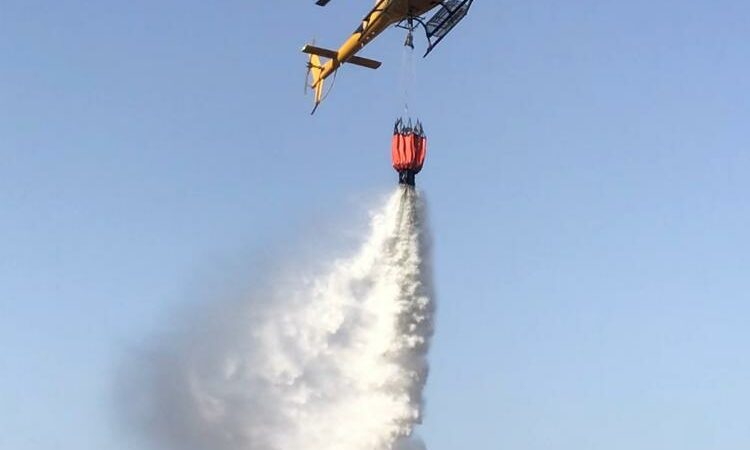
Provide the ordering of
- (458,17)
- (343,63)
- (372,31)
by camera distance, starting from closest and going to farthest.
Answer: (458,17), (372,31), (343,63)

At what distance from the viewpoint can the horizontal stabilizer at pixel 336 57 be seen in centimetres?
7756

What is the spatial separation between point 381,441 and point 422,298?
10.1 m

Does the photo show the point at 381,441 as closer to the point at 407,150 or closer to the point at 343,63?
the point at 407,150

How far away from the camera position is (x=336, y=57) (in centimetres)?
7875

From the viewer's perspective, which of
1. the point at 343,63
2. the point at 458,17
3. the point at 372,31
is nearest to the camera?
the point at 458,17

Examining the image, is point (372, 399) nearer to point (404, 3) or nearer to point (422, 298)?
point (422, 298)

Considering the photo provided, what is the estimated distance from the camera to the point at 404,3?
68250 millimetres

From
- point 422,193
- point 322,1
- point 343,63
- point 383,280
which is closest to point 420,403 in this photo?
point 383,280

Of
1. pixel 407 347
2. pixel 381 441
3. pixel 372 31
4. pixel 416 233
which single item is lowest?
pixel 381 441

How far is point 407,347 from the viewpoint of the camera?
80.6 meters

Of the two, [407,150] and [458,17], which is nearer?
[458,17]

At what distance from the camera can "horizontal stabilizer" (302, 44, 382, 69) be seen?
7756 cm

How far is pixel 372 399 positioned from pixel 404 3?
90.8 ft

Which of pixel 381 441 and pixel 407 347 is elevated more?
pixel 407 347
